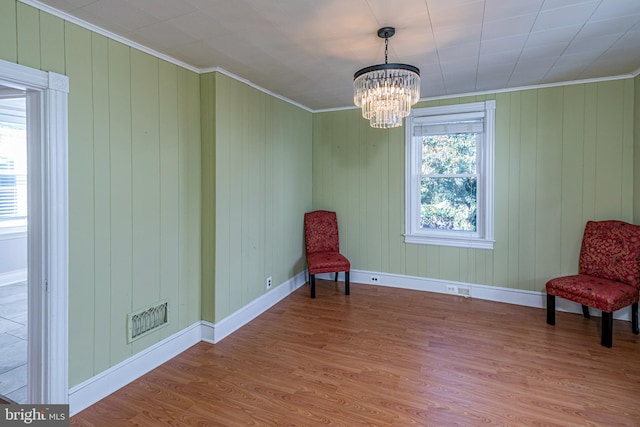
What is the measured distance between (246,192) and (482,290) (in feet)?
9.89

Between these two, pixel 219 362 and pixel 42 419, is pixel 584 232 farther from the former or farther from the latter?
pixel 42 419

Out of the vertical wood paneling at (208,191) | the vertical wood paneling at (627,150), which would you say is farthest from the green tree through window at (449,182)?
the vertical wood paneling at (208,191)

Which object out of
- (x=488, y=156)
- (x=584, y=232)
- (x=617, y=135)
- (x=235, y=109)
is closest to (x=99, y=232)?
(x=235, y=109)

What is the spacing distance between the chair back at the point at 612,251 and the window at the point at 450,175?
0.90 m

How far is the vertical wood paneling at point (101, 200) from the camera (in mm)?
2172

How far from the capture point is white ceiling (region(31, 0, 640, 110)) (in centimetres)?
194

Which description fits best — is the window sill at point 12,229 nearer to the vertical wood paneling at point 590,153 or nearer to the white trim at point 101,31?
the white trim at point 101,31

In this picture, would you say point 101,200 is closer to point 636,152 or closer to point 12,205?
point 12,205

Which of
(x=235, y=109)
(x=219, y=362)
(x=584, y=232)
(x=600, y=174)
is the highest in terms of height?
(x=235, y=109)

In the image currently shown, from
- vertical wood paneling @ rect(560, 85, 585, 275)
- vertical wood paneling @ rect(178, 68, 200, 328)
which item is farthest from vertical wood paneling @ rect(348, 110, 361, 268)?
vertical wood paneling @ rect(560, 85, 585, 275)

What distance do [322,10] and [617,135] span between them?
332 cm

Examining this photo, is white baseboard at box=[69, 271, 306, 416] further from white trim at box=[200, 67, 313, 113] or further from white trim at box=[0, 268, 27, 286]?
white trim at box=[0, 268, 27, 286]

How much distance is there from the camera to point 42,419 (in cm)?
191

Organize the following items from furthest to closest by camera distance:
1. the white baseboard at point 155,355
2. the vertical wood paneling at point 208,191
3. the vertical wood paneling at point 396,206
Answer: the vertical wood paneling at point 396,206
the vertical wood paneling at point 208,191
the white baseboard at point 155,355
